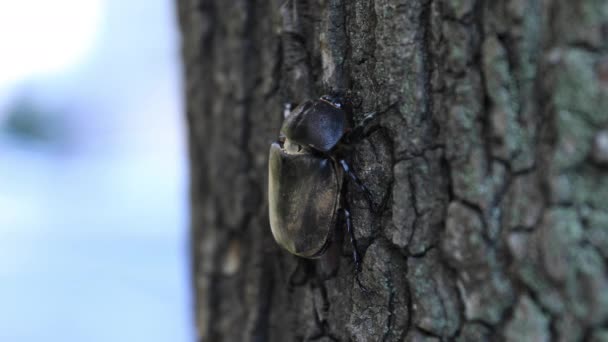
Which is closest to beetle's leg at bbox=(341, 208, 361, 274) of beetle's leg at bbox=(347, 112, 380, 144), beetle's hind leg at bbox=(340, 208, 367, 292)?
beetle's hind leg at bbox=(340, 208, 367, 292)

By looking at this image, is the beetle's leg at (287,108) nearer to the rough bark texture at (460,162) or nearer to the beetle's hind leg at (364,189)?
the rough bark texture at (460,162)

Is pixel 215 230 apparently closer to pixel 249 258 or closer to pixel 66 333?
pixel 249 258

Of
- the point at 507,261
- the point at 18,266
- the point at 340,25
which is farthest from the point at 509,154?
the point at 18,266

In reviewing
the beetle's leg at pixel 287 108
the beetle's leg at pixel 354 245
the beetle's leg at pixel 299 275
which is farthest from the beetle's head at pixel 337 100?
the beetle's leg at pixel 299 275

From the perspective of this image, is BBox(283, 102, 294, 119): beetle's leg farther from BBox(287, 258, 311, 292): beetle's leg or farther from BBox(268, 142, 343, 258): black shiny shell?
BBox(287, 258, 311, 292): beetle's leg

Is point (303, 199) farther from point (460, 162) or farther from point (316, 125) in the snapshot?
point (460, 162)

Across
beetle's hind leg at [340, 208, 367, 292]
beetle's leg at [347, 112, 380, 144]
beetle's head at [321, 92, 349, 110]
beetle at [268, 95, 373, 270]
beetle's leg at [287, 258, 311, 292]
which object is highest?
beetle's head at [321, 92, 349, 110]

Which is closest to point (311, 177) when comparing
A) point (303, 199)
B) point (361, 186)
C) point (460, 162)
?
point (303, 199)

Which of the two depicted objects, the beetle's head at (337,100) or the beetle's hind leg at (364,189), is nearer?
the beetle's hind leg at (364,189)
